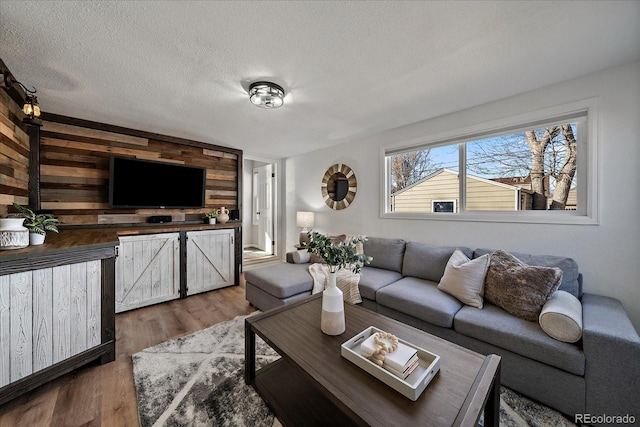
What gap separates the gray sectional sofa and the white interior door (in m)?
3.18

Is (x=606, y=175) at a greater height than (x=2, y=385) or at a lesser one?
greater

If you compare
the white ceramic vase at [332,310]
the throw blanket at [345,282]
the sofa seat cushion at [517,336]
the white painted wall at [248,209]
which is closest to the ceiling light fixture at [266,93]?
the white ceramic vase at [332,310]

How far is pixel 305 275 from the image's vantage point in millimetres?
2773

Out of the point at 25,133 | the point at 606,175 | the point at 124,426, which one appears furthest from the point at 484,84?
the point at 25,133

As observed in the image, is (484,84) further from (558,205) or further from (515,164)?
(558,205)

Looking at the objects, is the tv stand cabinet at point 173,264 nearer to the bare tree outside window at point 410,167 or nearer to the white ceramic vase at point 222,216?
the white ceramic vase at point 222,216

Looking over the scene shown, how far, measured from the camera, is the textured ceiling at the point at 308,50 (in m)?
1.32

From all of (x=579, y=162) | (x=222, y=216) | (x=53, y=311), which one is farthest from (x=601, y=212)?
(x=222, y=216)

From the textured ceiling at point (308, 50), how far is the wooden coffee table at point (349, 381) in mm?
1841

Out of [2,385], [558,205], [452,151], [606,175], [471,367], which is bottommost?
[2,385]

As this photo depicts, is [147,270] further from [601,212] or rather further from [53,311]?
[601,212]

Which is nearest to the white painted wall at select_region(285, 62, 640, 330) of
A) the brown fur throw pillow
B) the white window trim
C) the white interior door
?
the white window trim

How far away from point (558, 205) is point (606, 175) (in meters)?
0.39

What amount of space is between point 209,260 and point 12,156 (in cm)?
216
